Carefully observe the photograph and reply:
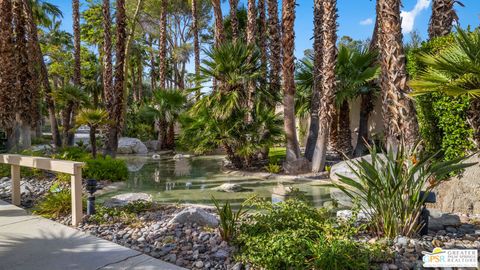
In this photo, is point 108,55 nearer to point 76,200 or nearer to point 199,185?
point 199,185

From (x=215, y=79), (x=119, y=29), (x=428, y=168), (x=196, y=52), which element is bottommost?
(x=428, y=168)

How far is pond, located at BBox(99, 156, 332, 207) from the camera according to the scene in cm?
717

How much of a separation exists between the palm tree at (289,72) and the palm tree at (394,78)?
4.06 m

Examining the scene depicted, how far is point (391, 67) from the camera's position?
253 inches

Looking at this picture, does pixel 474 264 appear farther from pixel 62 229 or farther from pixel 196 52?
pixel 196 52

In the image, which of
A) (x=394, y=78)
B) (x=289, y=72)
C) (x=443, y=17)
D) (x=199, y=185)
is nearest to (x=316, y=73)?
(x=289, y=72)

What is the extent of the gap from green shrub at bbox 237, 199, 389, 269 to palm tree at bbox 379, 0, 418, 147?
11.0 feet

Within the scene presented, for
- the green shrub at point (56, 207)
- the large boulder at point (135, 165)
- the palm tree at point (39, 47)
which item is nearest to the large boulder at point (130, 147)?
the palm tree at point (39, 47)

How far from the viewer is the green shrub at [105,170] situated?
8.77 metres

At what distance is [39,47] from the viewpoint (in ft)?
50.7

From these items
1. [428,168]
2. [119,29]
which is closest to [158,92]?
[119,29]

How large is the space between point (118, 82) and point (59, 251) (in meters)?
8.51

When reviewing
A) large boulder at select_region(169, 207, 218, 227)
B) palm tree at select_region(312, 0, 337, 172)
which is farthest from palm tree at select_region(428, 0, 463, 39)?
large boulder at select_region(169, 207, 218, 227)

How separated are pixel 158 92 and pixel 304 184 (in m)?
11.1
